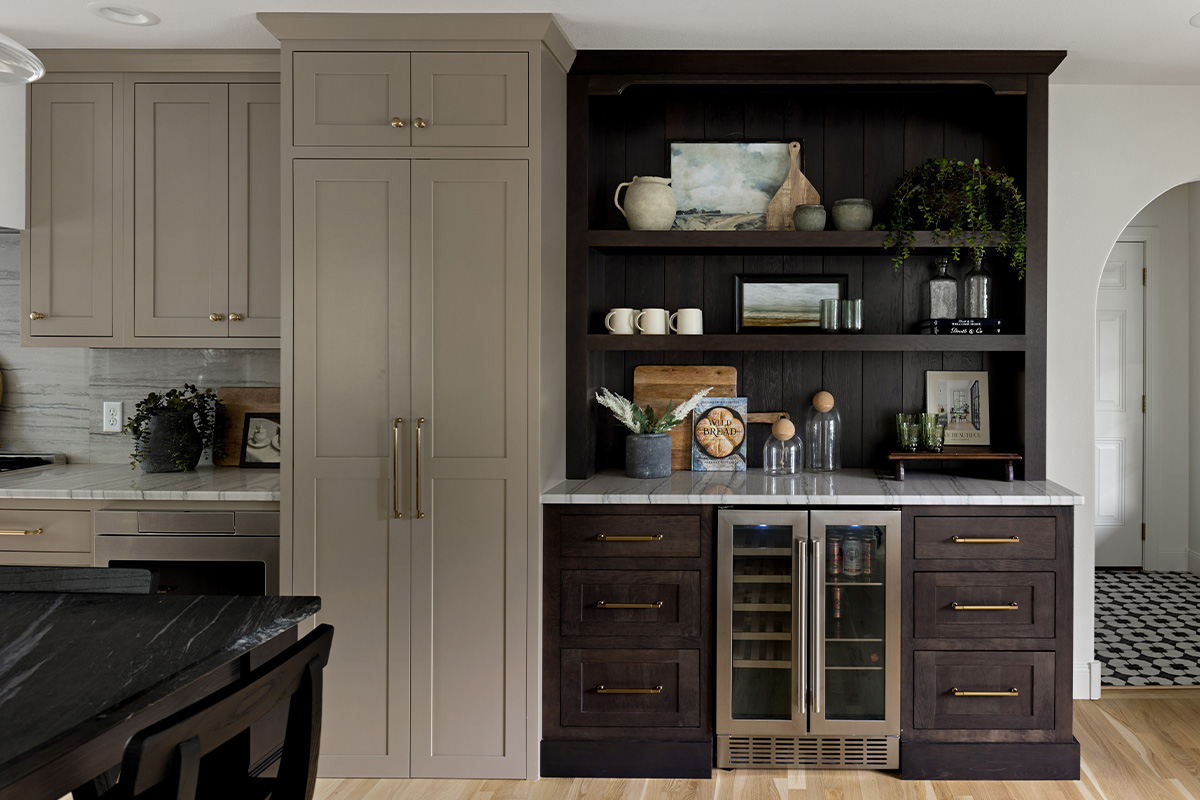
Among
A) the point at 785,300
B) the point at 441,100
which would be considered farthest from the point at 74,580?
the point at 785,300

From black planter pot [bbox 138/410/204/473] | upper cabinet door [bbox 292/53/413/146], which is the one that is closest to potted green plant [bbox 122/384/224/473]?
black planter pot [bbox 138/410/204/473]

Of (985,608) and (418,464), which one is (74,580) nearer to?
(418,464)

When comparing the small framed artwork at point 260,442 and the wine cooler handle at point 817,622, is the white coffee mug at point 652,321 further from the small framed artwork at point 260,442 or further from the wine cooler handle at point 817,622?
the small framed artwork at point 260,442

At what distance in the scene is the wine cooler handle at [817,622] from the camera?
249 cm

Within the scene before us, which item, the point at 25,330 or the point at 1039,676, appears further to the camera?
the point at 25,330

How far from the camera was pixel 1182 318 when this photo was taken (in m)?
4.78

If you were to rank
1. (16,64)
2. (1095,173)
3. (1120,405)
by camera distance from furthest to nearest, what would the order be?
1. (1120,405)
2. (1095,173)
3. (16,64)

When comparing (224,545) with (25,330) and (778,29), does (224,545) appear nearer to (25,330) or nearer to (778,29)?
(25,330)

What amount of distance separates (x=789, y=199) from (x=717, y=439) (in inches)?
37.2

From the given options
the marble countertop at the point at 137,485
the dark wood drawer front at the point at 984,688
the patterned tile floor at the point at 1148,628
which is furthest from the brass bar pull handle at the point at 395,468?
the patterned tile floor at the point at 1148,628

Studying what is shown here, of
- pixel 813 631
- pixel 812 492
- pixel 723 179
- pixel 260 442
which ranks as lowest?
pixel 813 631

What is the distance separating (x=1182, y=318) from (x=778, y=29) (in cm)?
377

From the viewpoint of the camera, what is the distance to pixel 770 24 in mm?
2500

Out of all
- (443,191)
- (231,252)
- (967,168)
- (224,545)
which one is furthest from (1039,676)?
(231,252)
